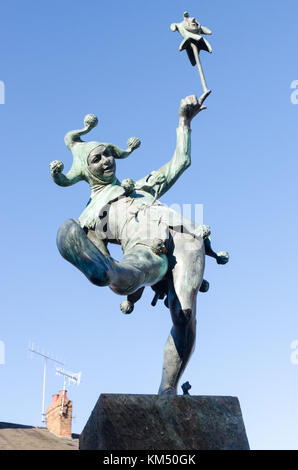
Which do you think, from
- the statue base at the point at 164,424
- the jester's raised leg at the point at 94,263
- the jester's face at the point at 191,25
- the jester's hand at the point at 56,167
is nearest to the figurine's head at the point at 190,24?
the jester's face at the point at 191,25

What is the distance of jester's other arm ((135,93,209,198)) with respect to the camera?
26.9 feet

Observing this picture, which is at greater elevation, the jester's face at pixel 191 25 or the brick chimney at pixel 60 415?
the jester's face at pixel 191 25

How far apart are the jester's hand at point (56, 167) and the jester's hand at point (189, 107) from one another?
152 cm

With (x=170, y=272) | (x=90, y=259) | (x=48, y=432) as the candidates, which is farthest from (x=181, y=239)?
(x=48, y=432)

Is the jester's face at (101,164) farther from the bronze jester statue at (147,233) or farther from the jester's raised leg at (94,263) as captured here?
the jester's raised leg at (94,263)

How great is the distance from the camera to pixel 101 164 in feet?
26.0

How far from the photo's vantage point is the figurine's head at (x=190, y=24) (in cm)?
872

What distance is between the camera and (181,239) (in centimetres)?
735

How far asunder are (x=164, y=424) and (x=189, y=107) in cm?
391

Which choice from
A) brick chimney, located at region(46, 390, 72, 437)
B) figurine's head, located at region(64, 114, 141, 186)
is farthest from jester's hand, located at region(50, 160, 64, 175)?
brick chimney, located at region(46, 390, 72, 437)
